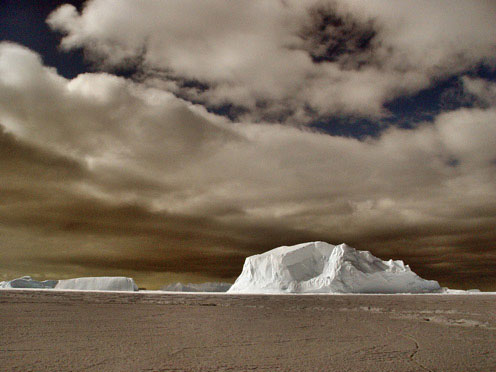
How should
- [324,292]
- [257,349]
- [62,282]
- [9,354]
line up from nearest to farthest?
[9,354], [257,349], [324,292], [62,282]

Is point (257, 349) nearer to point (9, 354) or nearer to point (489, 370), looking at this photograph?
point (489, 370)

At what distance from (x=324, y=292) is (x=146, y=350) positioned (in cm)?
4759

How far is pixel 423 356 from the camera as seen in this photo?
521cm

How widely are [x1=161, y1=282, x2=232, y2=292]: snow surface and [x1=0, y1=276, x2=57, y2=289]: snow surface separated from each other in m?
28.6

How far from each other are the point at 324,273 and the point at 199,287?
5442 centimetres

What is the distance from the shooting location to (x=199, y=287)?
98750 millimetres

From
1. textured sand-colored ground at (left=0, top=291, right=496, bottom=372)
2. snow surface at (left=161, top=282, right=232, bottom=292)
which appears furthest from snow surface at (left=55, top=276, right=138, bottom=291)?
textured sand-colored ground at (left=0, top=291, right=496, bottom=372)

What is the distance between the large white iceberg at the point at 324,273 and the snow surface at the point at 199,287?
1657 inches

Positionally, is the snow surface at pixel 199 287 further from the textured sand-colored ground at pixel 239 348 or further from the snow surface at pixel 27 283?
the textured sand-colored ground at pixel 239 348

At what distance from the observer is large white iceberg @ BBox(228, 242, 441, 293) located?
50.3 metres

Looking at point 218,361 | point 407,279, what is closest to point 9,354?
point 218,361

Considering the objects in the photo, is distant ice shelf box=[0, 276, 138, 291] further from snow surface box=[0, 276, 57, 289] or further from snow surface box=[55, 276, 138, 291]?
snow surface box=[0, 276, 57, 289]

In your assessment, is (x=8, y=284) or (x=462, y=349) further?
(x=8, y=284)

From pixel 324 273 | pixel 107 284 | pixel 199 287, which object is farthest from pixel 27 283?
pixel 324 273
